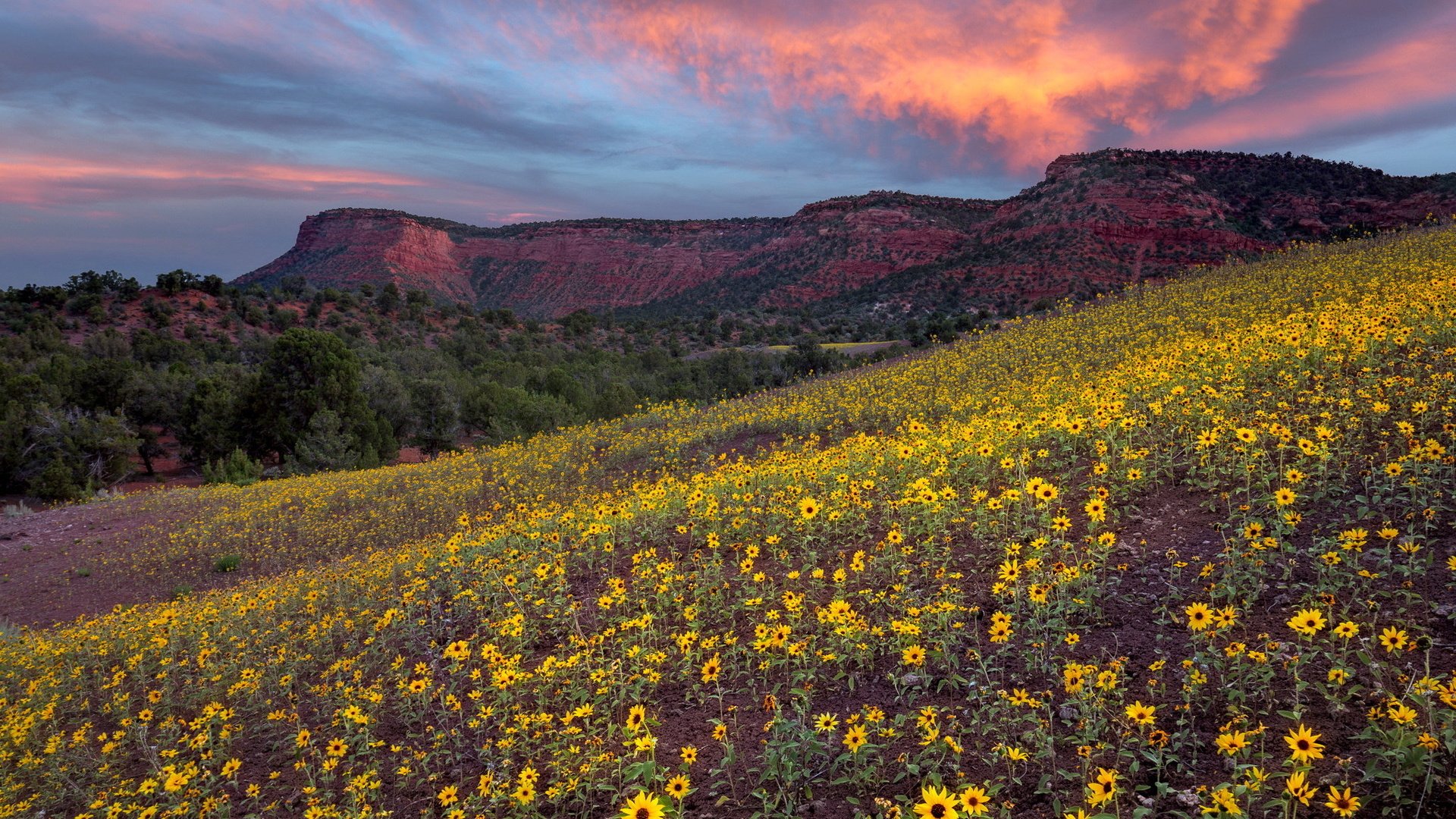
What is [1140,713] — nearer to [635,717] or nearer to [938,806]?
[938,806]

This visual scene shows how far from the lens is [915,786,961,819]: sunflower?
232cm

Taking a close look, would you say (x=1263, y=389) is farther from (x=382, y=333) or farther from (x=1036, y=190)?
(x=1036, y=190)

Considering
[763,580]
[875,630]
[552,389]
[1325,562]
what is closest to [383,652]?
[763,580]

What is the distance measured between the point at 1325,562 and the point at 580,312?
2684 inches

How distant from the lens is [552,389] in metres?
38.5

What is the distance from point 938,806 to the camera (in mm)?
2377

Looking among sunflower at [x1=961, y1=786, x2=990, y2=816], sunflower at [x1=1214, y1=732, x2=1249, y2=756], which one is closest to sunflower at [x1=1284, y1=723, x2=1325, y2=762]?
sunflower at [x1=1214, y1=732, x2=1249, y2=756]

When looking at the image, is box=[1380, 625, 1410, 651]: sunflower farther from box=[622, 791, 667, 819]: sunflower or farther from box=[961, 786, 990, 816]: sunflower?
box=[622, 791, 667, 819]: sunflower

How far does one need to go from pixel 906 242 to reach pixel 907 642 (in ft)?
290

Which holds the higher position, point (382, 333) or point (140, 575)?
point (382, 333)

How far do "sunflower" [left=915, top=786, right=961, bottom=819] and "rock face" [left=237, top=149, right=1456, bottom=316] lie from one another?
97.6ft

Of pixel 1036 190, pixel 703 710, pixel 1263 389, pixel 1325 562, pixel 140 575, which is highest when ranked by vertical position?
pixel 1036 190

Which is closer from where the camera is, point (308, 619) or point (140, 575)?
point (308, 619)

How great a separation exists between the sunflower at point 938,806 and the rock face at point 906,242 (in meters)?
29.7
